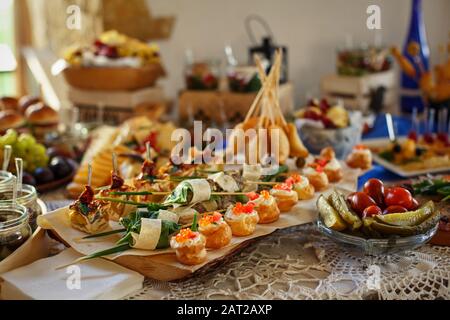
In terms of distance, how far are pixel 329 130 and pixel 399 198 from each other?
2.17 ft

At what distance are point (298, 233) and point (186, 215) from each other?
308 mm

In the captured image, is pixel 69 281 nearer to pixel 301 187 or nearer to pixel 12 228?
pixel 12 228

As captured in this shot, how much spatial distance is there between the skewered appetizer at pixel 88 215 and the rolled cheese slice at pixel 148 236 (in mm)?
122

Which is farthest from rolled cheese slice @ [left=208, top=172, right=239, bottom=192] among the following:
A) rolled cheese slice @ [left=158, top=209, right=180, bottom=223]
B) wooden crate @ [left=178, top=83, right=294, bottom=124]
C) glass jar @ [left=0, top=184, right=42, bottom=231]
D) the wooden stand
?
the wooden stand

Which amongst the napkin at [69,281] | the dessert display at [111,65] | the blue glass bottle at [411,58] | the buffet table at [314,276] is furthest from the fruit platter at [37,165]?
the blue glass bottle at [411,58]

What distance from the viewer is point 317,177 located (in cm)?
160

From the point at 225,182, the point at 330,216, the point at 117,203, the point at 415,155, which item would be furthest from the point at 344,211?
the point at 415,155

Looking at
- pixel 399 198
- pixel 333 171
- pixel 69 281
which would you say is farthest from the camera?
pixel 333 171

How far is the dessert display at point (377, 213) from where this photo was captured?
1274mm

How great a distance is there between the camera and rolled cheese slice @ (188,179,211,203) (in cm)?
134

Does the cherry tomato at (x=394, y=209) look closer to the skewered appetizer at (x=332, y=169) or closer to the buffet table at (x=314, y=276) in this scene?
the buffet table at (x=314, y=276)

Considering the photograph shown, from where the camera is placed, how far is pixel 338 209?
52.7 inches
